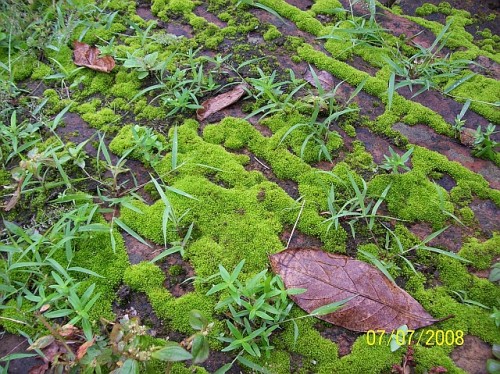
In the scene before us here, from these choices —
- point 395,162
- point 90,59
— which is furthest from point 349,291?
point 90,59

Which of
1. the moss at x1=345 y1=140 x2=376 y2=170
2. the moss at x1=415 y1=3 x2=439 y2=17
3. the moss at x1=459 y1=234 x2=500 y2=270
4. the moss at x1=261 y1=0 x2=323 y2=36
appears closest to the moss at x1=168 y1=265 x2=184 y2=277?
the moss at x1=345 y1=140 x2=376 y2=170

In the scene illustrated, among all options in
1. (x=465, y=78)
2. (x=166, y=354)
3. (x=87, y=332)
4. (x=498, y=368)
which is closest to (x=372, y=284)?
(x=498, y=368)

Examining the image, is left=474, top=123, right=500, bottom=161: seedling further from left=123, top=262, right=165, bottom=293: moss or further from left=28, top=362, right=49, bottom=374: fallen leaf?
left=28, top=362, right=49, bottom=374: fallen leaf

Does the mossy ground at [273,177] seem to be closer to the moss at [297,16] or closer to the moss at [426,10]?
the moss at [297,16]

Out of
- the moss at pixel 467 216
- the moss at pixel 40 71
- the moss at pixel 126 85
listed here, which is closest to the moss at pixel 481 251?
the moss at pixel 467 216

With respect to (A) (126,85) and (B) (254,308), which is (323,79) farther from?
(B) (254,308)
